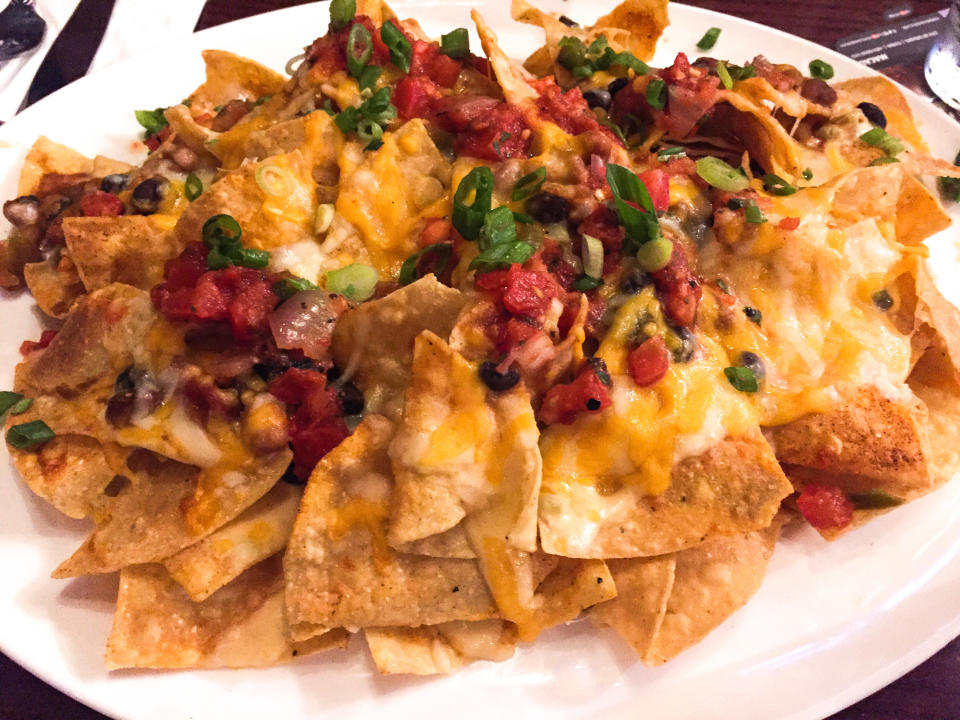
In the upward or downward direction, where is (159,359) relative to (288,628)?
upward

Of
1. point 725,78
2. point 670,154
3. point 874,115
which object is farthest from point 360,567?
point 874,115

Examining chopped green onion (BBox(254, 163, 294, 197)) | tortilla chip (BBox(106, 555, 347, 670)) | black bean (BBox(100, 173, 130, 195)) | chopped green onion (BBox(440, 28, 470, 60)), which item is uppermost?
chopped green onion (BBox(440, 28, 470, 60))

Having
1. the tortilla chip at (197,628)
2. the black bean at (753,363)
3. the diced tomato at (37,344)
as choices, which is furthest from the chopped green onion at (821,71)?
the diced tomato at (37,344)

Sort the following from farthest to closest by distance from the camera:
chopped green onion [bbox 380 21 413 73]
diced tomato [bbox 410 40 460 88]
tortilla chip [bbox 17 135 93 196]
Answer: tortilla chip [bbox 17 135 93 196]
diced tomato [bbox 410 40 460 88]
chopped green onion [bbox 380 21 413 73]

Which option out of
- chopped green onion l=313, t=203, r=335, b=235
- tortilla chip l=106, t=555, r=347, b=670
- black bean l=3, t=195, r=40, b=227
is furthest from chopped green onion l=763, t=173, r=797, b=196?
black bean l=3, t=195, r=40, b=227

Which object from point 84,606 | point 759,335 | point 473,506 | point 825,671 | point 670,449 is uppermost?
point 759,335

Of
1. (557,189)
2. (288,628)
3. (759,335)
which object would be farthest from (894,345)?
(288,628)

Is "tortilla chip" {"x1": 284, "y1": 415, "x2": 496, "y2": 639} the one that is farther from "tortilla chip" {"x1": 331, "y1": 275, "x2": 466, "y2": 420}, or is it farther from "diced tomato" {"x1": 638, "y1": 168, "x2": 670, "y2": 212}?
"diced tomato" {"x1": 638, "y1": 168, "x2": 670, "y2": 212}

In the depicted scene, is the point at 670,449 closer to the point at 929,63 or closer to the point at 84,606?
the point at 84,606
